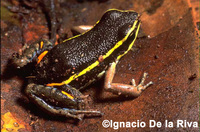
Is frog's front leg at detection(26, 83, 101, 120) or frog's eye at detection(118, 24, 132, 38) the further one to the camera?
frog's eye at detection(118, 24, 132, 38)

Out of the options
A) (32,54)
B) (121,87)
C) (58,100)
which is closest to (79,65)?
(58,100)

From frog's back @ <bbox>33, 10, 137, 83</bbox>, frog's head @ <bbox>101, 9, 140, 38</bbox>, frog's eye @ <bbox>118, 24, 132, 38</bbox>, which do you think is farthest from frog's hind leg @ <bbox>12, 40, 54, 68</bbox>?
frog's eye @ <bbox>118, 24, 132, 38</bbox>

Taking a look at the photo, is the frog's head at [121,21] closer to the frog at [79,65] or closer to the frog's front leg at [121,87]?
the frog at [79,65]

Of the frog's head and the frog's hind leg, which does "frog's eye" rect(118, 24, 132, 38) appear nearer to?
the frog's head

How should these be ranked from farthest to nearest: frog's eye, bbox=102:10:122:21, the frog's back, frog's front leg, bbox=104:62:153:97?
frog's eye, bbox=102:10:122:21 → the frog's back → frog's front leg, bbox=104:62:153:97

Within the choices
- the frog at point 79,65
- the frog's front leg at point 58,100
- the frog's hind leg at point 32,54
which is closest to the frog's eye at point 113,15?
the frog at point 79,65

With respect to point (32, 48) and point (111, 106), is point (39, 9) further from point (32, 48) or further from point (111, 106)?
point (111, 106)

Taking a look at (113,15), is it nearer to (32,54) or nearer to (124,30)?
(124,30)

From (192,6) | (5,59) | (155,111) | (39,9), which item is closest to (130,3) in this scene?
(192,6)
